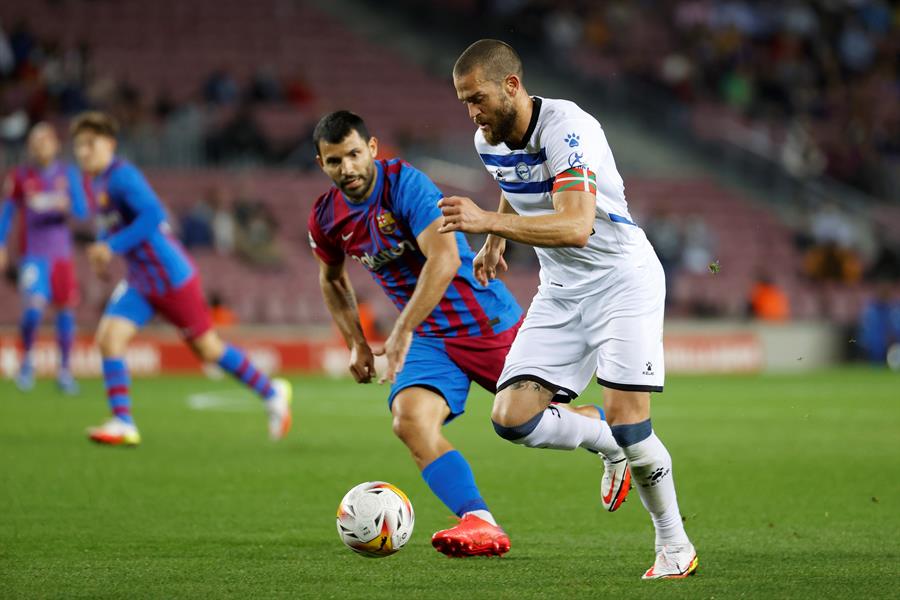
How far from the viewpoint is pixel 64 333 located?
1516cm

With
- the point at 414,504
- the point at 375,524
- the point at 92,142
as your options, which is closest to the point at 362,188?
the point at 375,524

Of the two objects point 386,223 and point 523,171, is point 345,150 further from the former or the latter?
point 523,171

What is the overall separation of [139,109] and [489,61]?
18217mm

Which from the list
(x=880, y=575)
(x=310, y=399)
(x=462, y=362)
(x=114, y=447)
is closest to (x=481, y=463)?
(x=114, y=447)

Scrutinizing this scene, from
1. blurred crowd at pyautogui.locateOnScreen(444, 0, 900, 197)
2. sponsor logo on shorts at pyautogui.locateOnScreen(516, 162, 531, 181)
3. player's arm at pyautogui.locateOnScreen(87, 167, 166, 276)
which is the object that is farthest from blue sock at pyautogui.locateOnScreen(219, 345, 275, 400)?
blurred crowd at pyautogui.locateOnScreen(444, 0, 900, 197)

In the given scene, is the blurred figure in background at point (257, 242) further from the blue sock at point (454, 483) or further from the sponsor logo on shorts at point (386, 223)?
the blue sock at point (454, 483)

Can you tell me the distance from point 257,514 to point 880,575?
3175 mm

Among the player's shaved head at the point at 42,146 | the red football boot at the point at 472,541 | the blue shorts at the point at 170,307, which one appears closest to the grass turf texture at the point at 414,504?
the red football boot at the point at 472,541

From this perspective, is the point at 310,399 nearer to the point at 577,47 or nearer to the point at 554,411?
the point at 554,411

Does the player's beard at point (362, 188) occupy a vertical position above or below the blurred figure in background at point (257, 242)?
above

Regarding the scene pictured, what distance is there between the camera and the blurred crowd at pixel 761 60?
91.0ft

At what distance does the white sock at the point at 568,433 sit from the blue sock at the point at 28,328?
9963 millimetres

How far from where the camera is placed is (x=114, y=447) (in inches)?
405

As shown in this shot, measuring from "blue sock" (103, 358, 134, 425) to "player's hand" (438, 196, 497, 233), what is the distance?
19.3 ft
